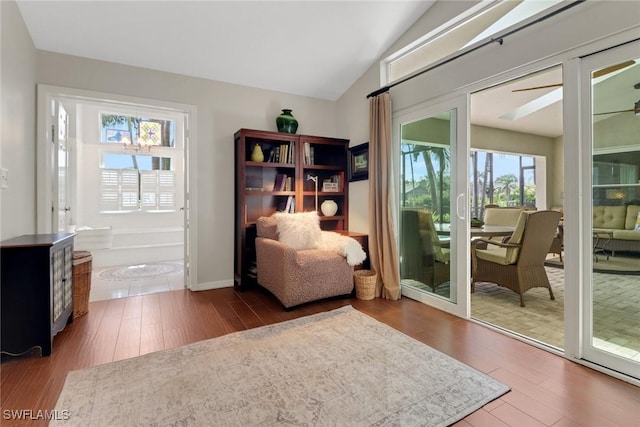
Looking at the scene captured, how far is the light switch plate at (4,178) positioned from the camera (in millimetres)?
1961

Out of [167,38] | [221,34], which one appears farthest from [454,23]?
[167,38]

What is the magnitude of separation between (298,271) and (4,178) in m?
2.21

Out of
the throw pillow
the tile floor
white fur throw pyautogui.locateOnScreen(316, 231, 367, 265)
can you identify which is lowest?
the tile floor

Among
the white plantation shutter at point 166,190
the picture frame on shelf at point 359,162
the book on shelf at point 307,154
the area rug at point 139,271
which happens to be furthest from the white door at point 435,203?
the white plantation shutter at point 166,190

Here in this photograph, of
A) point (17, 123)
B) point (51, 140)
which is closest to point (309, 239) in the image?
point (17, 123)

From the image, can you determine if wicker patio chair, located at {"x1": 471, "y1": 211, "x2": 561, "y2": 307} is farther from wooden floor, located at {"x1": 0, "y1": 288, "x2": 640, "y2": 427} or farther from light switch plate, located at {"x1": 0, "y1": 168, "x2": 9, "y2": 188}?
light switch plate, located at {"x1": 0, "y1": 168, "x2": 9, "y2": 188}

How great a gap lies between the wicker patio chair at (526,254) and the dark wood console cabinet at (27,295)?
3.68m

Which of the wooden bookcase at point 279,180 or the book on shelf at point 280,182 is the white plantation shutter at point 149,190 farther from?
the book on shelf at point 280,182

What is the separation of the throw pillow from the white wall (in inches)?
82.2

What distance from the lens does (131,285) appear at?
12.2 ft

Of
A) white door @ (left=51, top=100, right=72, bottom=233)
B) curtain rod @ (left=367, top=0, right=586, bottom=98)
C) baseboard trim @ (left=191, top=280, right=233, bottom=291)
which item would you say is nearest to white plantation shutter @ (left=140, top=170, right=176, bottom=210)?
white door @ (left=51, top=100, right=72, bottom=233)

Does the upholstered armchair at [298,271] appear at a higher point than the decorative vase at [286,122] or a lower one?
lower

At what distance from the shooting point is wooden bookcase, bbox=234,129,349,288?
11.4 feet

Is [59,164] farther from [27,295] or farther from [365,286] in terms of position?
[365,286]
